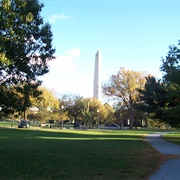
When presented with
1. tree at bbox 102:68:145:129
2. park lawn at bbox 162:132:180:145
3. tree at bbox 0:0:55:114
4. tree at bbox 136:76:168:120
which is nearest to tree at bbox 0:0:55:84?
tree at bbox 0:0:55:114

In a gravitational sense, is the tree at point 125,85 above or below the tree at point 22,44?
above

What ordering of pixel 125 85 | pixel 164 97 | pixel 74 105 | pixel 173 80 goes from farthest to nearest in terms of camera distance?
pixel 74 105, pixel 125 85, pixel 164 97, pixel 173 80

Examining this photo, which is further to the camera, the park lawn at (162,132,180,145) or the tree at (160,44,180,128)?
the park lawn at (162,132,180,145)

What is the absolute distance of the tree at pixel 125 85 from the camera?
77.3m

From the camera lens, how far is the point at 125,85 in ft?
257

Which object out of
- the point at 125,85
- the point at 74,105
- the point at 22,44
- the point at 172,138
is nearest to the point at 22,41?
the point at 22,44

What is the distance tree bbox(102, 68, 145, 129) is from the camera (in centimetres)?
7731

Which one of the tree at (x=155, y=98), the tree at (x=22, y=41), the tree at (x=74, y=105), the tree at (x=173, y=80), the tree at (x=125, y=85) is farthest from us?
the tree at (x=74, y=105)

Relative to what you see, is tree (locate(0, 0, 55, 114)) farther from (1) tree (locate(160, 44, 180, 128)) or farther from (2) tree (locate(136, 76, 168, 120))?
(2) tree (locate(136, 76, 168, 120))

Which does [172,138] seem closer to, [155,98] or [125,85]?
[155,98]

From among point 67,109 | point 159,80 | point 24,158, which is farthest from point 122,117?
point 24,158

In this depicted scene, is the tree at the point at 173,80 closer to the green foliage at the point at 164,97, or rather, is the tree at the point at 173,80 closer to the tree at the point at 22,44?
the green foliage at the point at 164,97

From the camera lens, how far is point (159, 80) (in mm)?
38625

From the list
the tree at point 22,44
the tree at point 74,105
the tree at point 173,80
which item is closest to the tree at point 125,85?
the tree at point 74,105
